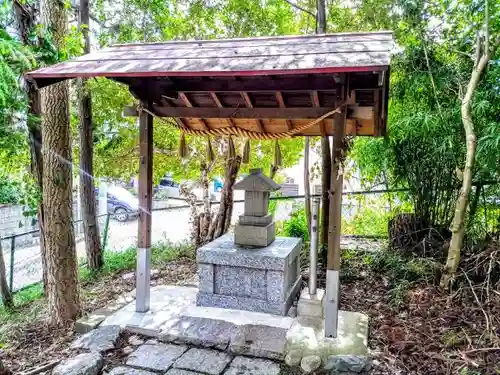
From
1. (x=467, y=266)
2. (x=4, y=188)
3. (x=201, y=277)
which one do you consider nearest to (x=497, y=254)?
(x=467, y=266)

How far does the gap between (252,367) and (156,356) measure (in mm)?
772

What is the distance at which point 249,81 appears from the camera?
3.48 m

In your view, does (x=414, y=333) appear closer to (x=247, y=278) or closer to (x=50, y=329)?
(x=247, y=278)

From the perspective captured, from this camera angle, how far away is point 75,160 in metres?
6.73

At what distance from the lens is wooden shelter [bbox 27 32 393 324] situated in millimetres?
2809

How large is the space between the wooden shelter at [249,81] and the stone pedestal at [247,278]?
1.99 ft

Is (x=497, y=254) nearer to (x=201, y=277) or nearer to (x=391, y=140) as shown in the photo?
(x=391, y=140)

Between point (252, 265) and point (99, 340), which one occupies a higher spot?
point (252, 265)

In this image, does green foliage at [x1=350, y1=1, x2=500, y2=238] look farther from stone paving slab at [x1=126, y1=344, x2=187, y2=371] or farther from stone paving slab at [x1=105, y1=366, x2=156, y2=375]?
stone paving slab at [x1=105, y1=366, x2=156, y2=375]

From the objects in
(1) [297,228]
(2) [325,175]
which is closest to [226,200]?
(1) [297,228]

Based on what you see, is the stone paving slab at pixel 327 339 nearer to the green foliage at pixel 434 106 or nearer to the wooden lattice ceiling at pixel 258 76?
the wooden lattice ceiling at pixel 258 76

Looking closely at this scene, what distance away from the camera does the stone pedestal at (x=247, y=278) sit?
12.1 feet

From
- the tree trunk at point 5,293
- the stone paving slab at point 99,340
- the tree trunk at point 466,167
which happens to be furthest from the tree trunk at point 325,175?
the tree trunk at point 5,293

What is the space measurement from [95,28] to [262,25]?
286cm
